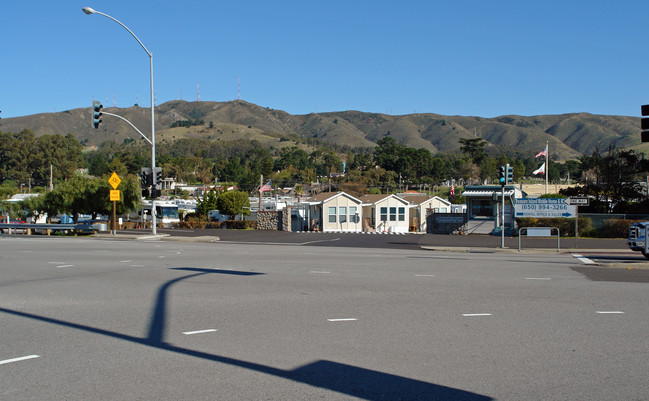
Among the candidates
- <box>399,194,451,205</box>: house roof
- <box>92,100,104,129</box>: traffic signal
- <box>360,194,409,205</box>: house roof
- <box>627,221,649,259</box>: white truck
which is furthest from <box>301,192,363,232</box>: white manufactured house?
<box>627,221,649,259</box>: white truck

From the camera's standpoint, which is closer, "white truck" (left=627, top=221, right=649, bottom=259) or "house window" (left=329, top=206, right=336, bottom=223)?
"white truck" (left=627, top=221, right=649, bottom=259)

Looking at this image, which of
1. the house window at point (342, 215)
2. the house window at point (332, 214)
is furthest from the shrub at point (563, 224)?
the house window at point (332, 214)

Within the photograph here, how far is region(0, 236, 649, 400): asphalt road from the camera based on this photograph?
6215 millimetres

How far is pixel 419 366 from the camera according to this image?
6.99 metres

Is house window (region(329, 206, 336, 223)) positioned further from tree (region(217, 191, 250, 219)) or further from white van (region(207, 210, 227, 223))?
white van (region(207, 210, 227, 223))

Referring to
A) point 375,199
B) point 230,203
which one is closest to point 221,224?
point 230,203

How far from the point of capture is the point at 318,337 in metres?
8.40

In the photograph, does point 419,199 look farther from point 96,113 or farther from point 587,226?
point 96,113

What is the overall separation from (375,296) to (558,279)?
6224mm

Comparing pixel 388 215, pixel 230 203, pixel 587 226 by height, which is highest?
pixel 230 203

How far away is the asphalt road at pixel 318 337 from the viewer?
6.21 meters

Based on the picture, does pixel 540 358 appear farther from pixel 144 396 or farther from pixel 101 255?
pixel 101 255

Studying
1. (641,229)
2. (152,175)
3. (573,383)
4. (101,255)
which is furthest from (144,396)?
(152,175)

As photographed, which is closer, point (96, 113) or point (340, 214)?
point (96, 113)
